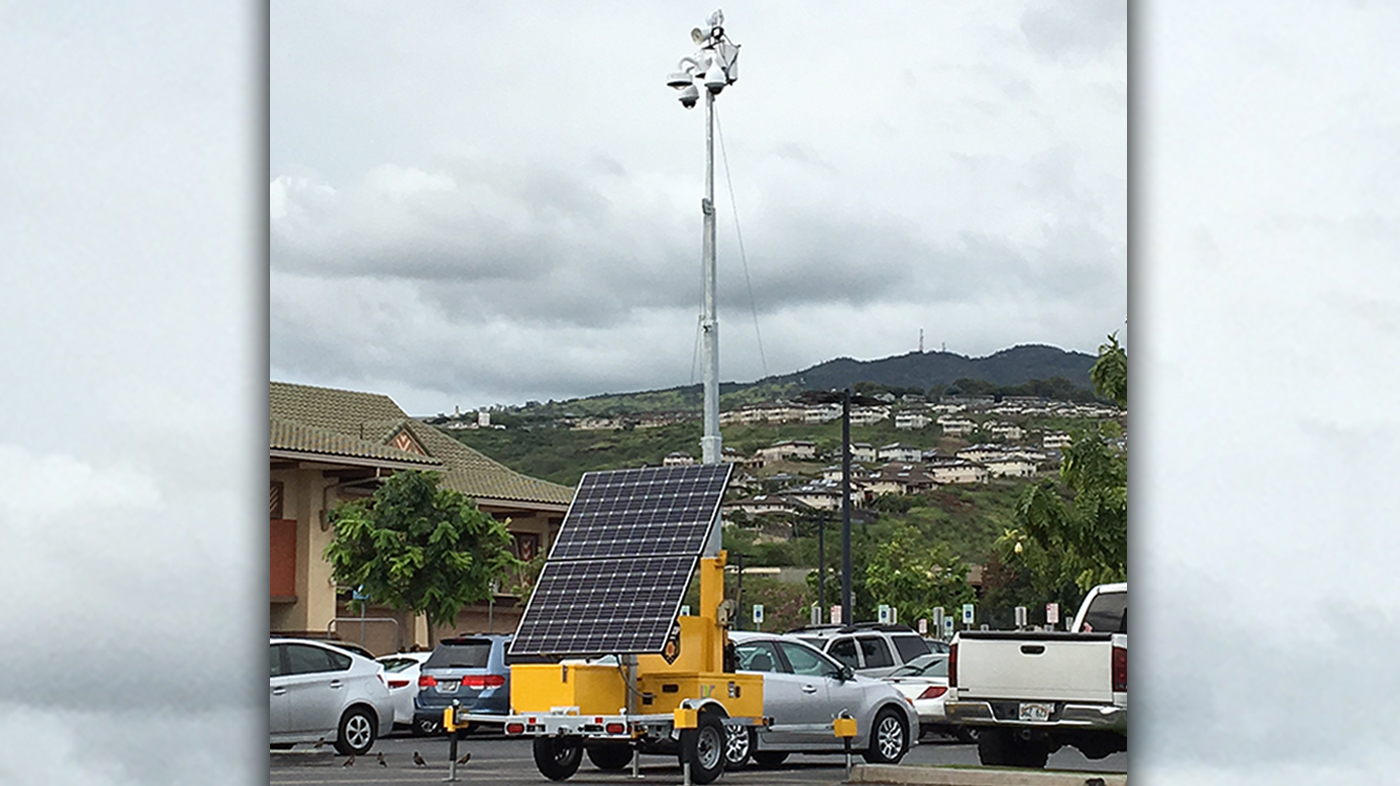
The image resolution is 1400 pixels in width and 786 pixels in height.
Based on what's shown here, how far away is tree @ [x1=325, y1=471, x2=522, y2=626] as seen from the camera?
117 feet

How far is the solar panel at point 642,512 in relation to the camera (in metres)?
15.5

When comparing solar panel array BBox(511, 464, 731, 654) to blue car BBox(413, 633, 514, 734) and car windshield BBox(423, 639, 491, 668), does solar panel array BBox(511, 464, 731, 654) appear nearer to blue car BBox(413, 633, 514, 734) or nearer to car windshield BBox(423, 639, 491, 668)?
blue car BBox(413, 633, 514, 734)

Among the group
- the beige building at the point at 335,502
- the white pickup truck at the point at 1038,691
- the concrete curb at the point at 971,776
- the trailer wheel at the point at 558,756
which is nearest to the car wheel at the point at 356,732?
the trailer wheel at the point at 558,756

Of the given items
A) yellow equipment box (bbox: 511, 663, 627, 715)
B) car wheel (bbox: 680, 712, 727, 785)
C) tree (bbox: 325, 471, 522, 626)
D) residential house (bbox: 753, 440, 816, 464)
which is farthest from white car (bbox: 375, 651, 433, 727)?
residential house (bbox: 753, 440, 816, 464)

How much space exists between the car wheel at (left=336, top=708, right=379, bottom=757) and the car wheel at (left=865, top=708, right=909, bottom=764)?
17.5 ft

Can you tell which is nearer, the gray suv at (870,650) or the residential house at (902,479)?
the gray suv at (870,650)

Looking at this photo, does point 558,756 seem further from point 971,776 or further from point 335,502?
point 335,502

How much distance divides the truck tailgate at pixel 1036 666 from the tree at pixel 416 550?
2084cm

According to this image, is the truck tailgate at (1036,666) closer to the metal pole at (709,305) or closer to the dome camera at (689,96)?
the metal pole at (709,305)

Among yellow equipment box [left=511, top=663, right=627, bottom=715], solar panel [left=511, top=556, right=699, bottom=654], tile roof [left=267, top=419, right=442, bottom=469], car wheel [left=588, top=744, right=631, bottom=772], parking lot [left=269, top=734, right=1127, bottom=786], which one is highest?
tile roof [left=267, top=419, right=442, bottom=469]

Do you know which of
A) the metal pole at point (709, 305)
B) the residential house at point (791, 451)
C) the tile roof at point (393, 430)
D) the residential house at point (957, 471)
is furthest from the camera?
the residential house at point (957, 471)

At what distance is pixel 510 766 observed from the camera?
60.0 ft
